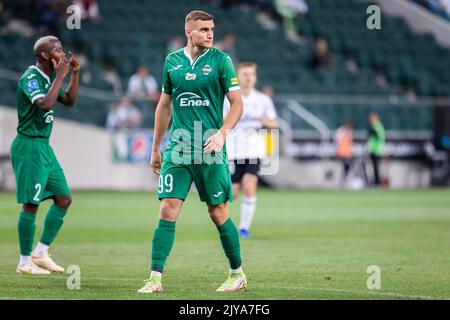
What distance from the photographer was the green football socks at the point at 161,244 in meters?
8.98

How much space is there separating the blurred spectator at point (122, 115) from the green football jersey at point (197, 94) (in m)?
18.8

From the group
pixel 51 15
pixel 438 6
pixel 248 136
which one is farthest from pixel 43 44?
pixel 438 6

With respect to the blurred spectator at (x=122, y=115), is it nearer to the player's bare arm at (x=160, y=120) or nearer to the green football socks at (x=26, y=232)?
the green football socks at (x=26, y=232)

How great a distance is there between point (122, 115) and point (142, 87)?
40.0 inches

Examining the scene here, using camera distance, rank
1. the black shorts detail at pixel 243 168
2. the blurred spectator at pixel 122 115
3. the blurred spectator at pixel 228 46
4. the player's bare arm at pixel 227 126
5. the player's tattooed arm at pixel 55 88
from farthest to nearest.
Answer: the blurred spectator at pixel 228 46 → the blurred spectator at pixel 122 115 → the black shorts detail at pixel 243 168 → the player's tattooed arm at pixel 55 88 → the player's bare arm at pixel 227 126

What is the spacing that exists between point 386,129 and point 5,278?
22.5 metres

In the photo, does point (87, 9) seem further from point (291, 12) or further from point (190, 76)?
point (190, 76)

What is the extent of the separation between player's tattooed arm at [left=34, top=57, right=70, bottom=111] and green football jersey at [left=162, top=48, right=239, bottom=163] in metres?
A: 1.64

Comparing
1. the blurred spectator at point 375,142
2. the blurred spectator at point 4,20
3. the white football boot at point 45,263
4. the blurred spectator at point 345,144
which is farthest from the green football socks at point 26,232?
the blurred spectator at point 375,142

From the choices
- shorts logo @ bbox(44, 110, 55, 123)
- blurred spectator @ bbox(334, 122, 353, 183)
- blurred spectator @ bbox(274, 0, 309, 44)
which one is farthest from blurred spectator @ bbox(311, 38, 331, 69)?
shorts logo @ bbox(44, 110, 55, 123)

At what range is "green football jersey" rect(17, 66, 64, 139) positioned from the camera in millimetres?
10773

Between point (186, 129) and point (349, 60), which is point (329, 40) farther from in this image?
point (186, 129)

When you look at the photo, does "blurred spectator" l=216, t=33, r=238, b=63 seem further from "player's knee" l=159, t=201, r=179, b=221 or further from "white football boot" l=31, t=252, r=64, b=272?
"player's knee" l=159, t=201, r=179, b=221

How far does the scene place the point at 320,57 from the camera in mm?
33125
